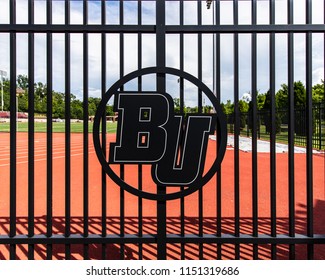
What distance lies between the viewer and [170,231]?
4004 millimetres

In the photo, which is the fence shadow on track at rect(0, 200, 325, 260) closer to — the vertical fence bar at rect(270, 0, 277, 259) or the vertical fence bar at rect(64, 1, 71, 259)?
the vertical fence bar at rect(64, 1, 71, 259)

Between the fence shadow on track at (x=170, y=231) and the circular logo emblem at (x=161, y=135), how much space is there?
0.96m

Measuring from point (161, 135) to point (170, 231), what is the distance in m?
2.05

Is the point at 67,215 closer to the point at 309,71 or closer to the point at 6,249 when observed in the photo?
the point at 6,249

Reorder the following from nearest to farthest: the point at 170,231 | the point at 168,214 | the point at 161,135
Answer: the point at 161,135 < the point at 170,231 < the point at 168,214

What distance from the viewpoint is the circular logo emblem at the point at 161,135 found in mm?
2602

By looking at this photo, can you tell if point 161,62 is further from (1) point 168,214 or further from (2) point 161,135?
(1) point 168,214

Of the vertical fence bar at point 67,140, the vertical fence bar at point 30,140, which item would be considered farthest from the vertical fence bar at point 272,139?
the vertical fence bar at point 30,140

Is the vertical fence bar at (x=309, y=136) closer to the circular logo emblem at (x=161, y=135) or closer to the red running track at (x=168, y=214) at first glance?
the circular logo emblem at (x=161, y=135)

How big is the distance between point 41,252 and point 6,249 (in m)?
0.53

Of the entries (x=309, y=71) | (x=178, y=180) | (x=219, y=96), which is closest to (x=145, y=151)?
(x=178, y=180)

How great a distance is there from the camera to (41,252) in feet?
11.6

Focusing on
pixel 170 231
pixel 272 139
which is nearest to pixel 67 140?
pixel 272 139

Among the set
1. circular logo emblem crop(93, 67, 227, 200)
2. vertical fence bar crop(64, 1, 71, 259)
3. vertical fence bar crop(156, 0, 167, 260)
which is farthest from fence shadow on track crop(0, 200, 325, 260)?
circular logo emblem crop(93, 67, 227, 200)
